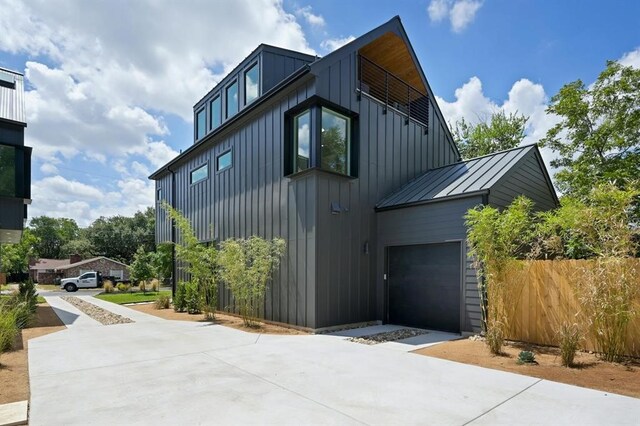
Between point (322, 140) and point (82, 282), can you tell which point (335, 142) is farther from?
point (82, 282)

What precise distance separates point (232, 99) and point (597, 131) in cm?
1342

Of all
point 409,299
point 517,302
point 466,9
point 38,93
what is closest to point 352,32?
point 466,9

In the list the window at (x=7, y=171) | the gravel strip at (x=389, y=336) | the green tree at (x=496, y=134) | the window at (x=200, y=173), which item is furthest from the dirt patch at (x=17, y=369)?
the green tree at (x=496, y=134)

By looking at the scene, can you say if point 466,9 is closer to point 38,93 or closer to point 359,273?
point 359,273

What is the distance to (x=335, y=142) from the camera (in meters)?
8.84

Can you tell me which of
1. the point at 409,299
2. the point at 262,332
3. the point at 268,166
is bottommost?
the point at 262,332

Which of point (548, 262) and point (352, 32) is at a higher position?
Answer: point (352, 32)

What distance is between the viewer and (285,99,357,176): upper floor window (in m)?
8.31

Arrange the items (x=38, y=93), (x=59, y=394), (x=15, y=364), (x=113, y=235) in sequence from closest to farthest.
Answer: (x=59, y=394) < (x=15, y=364) < (x=38, y=93) < (x=113, y=235)

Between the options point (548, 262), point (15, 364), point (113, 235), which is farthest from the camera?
point (113, 235)

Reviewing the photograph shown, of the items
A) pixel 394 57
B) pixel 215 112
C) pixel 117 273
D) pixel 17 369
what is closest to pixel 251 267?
pixel 17 369

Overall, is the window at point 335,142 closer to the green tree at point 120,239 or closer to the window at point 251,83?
the window at point 251,83

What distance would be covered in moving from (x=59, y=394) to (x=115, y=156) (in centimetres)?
1931

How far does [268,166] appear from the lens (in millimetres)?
9734
